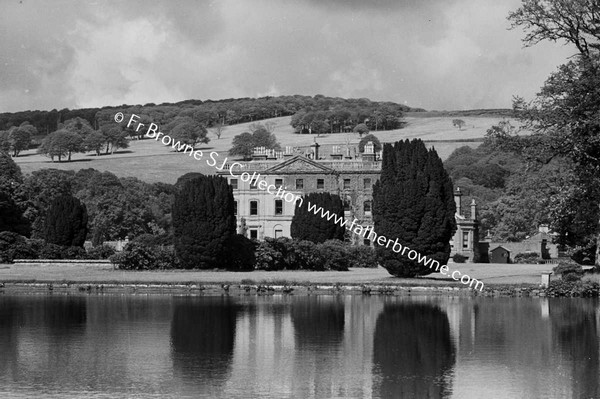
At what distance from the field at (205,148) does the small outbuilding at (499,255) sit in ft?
189

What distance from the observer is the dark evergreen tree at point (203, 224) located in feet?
179

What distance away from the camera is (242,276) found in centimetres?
4997

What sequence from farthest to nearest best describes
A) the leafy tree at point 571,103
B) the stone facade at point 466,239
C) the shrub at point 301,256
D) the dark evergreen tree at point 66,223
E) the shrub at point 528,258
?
the stone facade at point 466,239 < the shrub at point 528,258 < the dark evergreen tree at point 66,223 < the shrub at point 301,256 < the leafy tree at point 571,103

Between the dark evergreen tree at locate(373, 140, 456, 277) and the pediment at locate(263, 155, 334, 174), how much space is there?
37341mm

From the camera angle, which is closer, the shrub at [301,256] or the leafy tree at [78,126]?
the shrub at [301,256]

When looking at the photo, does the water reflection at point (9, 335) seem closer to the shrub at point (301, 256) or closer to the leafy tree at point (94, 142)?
the shrub at point (301, 256)

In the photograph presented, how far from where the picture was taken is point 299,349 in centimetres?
2578

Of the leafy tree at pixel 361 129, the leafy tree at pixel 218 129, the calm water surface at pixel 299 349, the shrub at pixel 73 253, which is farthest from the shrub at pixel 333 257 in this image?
the leafy tree at pixel 218 129

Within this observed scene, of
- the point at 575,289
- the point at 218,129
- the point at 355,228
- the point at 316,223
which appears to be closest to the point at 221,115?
the point at 218,129

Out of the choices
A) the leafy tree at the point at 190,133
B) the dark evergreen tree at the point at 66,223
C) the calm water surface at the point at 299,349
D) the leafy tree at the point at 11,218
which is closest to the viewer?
the calm water surface at the point at 299,349

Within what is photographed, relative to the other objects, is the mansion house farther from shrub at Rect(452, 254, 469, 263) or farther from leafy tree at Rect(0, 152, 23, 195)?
leafy tree at Rect(0, 152, 23, 195)

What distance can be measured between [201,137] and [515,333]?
129m

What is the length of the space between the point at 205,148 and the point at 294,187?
71.0 meters

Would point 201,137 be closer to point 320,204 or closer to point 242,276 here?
point 320,204
